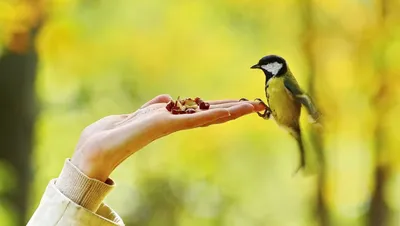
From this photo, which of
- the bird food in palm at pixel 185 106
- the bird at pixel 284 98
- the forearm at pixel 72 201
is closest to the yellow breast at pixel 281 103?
the bird at pixel 284 98

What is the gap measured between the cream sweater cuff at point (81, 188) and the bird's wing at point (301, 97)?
413mm

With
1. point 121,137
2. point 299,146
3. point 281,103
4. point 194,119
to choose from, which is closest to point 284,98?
point 281,103

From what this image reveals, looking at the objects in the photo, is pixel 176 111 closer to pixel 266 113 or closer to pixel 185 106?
pixel 185 106

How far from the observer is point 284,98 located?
103 cm

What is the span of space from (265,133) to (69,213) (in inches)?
21.8

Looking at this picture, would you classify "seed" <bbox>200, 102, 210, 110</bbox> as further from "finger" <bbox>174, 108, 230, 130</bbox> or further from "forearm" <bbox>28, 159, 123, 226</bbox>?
"forearm" <bbox>28, 159, 123, 226</bbox>

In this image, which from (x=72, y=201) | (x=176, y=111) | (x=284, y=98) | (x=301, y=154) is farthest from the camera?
(x=301, y=154)

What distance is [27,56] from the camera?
126cm

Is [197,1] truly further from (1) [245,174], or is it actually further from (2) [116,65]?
(1) [245,174]

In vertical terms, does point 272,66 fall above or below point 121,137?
above

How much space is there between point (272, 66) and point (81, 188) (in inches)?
19.2

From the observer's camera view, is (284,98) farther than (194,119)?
Yes

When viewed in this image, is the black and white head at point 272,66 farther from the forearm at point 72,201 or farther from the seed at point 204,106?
the forearm at point 72,201

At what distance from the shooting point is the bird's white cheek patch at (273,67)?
107cm
